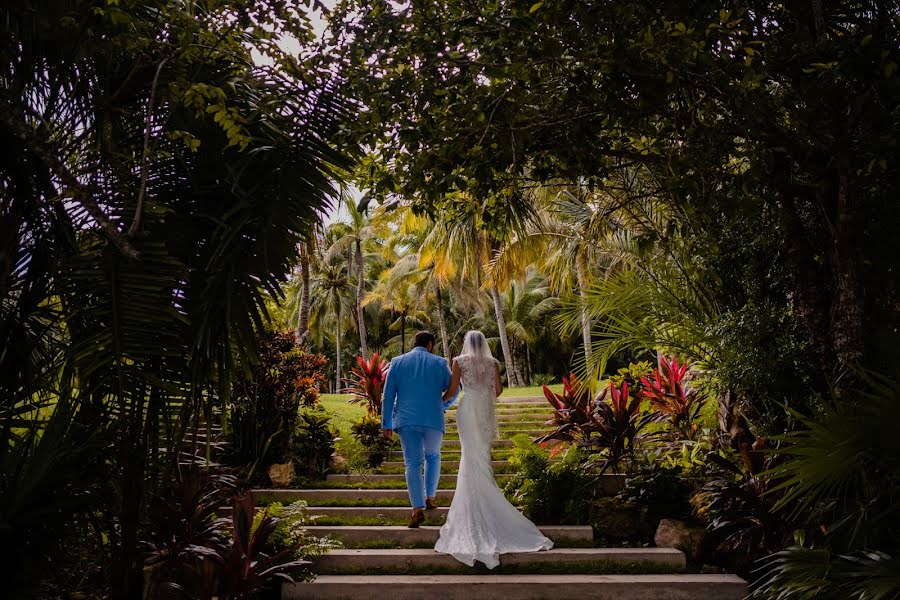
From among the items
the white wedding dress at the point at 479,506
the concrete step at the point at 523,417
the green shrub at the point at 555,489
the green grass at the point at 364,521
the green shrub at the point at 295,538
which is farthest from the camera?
the concrete step at the point at 523,417

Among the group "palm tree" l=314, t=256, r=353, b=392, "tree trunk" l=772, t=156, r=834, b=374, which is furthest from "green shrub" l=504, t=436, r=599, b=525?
"palm tree" l=314, t=256, r=353, b=392

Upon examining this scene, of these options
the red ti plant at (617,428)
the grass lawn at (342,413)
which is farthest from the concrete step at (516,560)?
the grass lawn at (342,413)

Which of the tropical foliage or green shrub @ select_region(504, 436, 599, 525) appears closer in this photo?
the tropical foliage

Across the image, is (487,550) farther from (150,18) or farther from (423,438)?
(150,18)

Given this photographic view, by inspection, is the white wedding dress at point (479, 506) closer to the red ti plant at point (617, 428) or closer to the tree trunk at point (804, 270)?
the red ti plant at point (617, 428)

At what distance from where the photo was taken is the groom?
728 centimetres

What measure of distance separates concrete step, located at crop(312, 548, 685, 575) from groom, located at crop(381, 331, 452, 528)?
757 millimetres

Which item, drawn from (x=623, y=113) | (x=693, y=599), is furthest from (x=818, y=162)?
(x=693, y=599)

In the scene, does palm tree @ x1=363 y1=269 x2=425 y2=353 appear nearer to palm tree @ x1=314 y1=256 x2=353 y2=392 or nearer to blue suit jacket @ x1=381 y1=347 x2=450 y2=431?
palm tree @ x1=314 y1=256 x2=353 y2=392

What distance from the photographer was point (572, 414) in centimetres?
896

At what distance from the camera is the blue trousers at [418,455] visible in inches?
286

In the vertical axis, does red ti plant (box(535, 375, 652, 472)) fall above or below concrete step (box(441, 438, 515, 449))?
above

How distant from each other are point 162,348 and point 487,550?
12.4 ft

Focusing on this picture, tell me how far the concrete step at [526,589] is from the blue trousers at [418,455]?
1432mm
